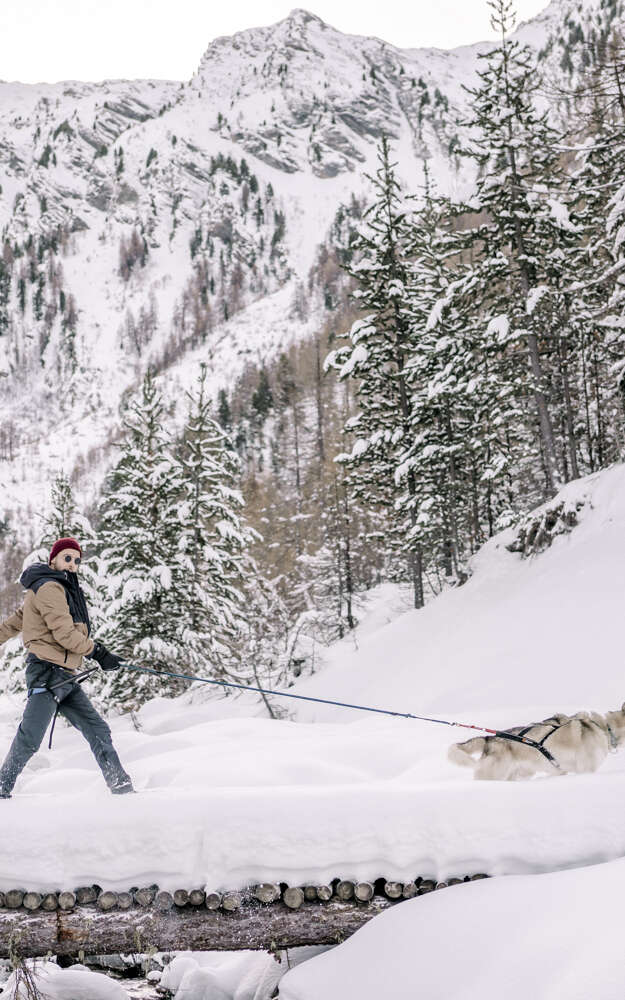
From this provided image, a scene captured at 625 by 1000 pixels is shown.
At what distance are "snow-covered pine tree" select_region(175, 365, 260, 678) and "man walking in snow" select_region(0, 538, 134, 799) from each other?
986cm

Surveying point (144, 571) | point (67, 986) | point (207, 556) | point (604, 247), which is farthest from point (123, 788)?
point (604, 247)

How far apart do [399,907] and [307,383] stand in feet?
210

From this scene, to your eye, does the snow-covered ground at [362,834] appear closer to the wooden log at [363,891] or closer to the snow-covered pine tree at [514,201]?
the wooden log at [363,891]

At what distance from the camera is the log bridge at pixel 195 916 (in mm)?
3758

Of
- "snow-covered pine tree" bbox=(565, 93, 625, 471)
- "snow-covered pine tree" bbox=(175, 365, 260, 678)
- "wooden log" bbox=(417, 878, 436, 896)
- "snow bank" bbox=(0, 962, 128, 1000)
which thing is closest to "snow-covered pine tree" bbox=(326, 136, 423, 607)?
"snow-covered pine tree" bbox=(175, 365, 260, 678)

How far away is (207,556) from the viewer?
16375 millimetres

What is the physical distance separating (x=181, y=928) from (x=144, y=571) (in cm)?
1256

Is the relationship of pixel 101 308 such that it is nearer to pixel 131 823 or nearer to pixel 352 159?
pixel 352 159

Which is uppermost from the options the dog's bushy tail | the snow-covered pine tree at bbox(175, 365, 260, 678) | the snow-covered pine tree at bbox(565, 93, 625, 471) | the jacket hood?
the snow-covered pine tree at bbox(565, 93, 625, 471)

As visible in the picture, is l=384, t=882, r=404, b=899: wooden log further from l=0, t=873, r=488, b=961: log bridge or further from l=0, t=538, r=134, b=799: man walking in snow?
l=0, t=538, r=134, b=799: man walking in snow

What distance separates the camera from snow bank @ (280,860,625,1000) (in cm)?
280

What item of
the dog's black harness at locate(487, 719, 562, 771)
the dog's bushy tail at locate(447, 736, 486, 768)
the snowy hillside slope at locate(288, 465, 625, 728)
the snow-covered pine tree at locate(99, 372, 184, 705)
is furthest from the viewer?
the snow-covered pine tree at locate(99, 372, 184, 705)

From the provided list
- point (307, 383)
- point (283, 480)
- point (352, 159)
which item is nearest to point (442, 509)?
point (283, 480)

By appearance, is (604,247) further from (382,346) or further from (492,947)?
(492,947)
